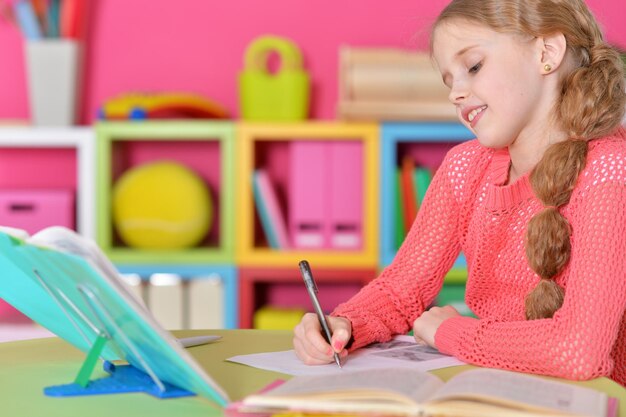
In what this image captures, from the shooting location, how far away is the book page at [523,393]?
0.84 metres

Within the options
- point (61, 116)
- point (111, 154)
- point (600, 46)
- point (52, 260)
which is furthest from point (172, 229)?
point (52, 260)

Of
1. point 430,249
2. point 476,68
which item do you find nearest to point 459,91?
point 476,68

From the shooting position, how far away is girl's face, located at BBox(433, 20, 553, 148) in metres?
1.30

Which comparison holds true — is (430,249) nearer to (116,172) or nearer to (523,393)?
(523,393)

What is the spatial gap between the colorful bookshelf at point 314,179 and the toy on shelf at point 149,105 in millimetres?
183

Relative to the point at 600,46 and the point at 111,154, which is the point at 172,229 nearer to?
the point at 111,154

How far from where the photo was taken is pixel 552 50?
1319 mm

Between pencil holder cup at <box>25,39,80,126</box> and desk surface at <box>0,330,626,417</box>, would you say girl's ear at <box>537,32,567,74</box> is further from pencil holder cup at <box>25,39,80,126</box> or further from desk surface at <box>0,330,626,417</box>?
pencil holder cup at <box>25,39,80,126</box>

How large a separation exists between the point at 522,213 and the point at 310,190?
5.29 feet

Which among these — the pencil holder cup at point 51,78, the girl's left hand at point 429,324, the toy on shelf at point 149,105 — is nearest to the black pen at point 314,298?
the girl's left hand at point 429,324

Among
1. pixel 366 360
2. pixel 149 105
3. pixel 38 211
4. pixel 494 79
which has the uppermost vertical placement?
pixel 494 79

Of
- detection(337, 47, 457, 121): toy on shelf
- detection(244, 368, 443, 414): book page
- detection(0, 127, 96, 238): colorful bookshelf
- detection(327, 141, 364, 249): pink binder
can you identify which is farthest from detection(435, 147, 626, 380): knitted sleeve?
detection(0, 127, 96, 238): colorful bookshelf

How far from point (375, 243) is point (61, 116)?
105 centimetres

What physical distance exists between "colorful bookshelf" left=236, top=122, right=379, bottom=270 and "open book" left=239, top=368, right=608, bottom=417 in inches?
78.1
